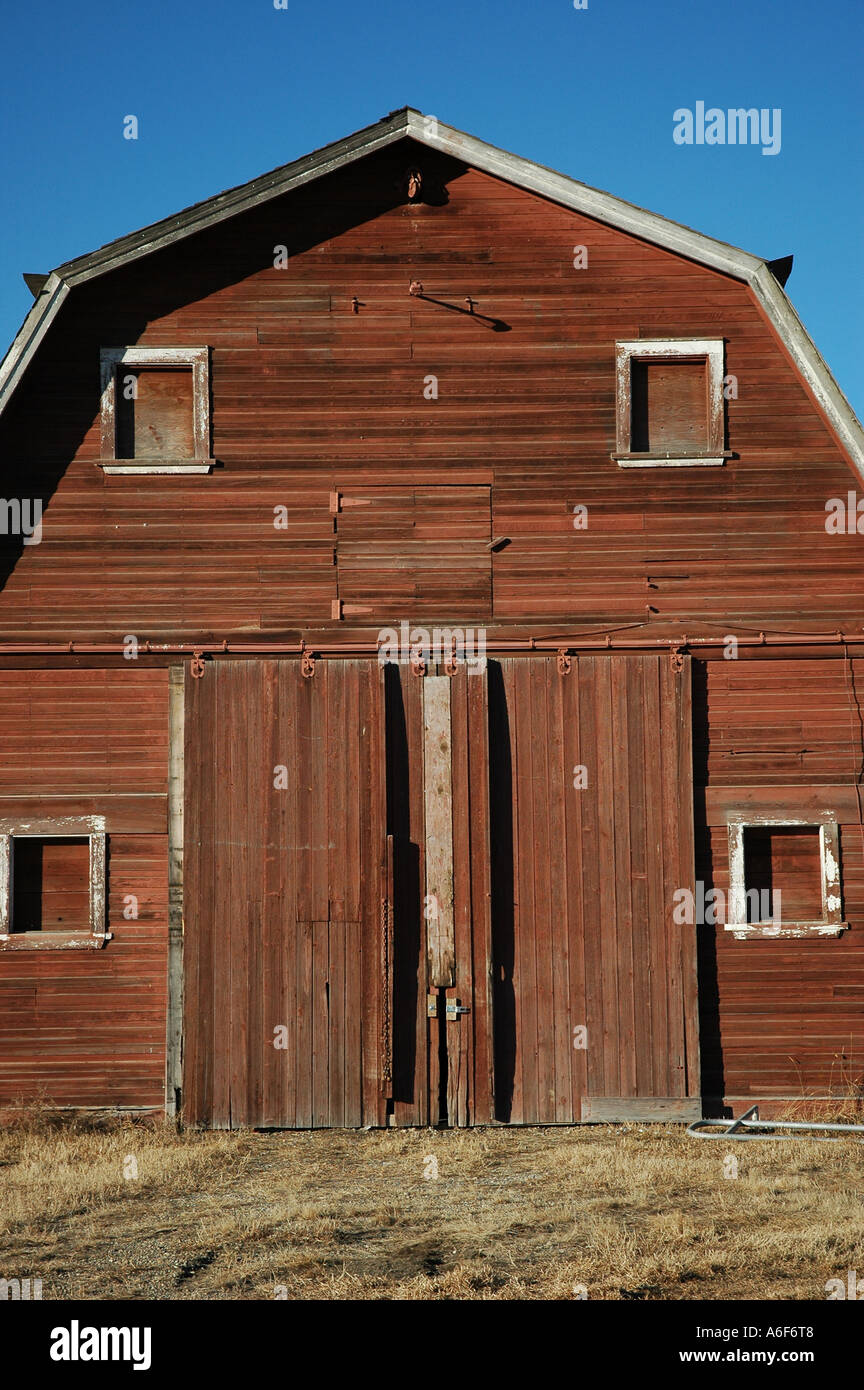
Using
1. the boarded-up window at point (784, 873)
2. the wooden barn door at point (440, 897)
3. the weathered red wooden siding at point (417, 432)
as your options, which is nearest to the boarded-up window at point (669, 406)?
the weathered red wooden siding at point (417, 432)

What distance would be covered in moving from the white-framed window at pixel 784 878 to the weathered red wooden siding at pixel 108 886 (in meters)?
4.99

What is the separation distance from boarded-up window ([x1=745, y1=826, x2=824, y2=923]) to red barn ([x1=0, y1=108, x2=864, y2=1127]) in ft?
0.10

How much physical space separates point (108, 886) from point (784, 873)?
5.88 metres

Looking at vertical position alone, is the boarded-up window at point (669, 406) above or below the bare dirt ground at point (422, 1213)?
above

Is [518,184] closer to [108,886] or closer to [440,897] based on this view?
Answer: [440,897]

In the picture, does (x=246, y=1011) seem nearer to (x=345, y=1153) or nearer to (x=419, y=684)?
(x=345, y=1153)

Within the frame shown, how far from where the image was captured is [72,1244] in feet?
25.2

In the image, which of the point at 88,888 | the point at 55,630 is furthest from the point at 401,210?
the point at 88,888

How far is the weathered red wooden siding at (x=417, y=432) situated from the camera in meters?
10.9

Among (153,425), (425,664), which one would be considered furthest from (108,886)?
(153,425)

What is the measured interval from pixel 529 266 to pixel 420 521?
8.18 feet

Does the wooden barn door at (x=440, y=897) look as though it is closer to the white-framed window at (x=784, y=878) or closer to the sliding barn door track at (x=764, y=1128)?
the sliding barn door track at (x=764, y=1128)

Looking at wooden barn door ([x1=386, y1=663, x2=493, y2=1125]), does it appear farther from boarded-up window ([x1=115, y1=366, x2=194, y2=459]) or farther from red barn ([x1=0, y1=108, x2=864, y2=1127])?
boarded-up window ([x1=115, y1=366, x2=194, y2=459])

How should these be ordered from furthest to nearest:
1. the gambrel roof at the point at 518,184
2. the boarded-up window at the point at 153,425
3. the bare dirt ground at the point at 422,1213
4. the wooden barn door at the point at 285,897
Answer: the boarded-up window at the point at 153,425, the gambrel roof at the point at 518,184, the wooden barn door at the point at 285,897, the bare dirt ground at the point at 422,1213
